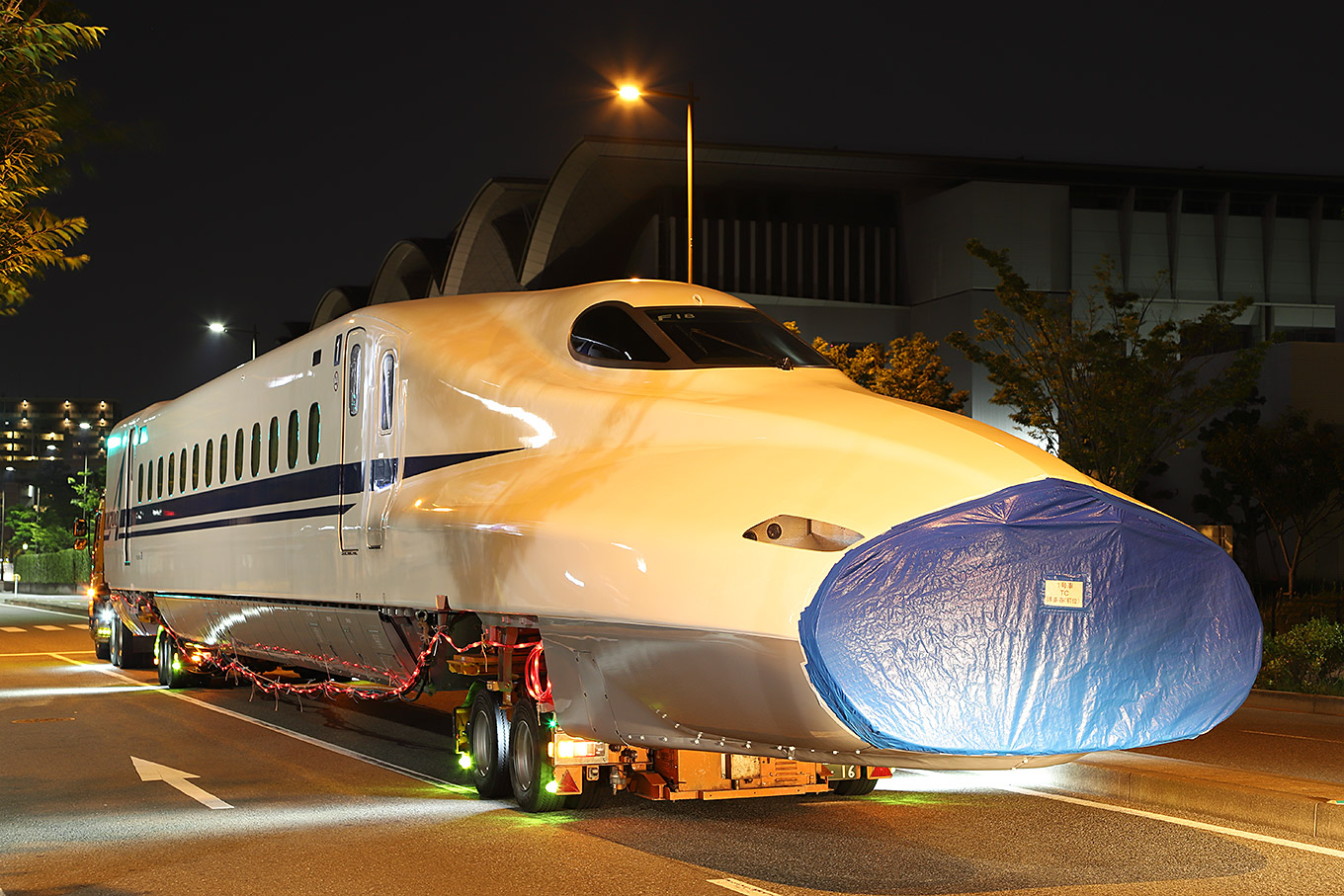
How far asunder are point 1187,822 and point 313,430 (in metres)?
8.02

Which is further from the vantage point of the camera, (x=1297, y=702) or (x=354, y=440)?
(x=1297, y=702)

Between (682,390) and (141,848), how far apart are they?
4.42 meters

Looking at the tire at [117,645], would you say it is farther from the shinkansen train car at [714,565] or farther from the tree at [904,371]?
the tree at [904,371]

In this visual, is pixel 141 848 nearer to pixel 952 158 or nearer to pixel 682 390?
pixel 682 390

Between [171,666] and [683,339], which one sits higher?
[683,339]

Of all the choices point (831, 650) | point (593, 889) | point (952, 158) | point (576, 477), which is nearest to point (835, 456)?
point (831, 650)

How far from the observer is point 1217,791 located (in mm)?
10578

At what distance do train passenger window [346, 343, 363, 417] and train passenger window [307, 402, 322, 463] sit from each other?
2.58 feet

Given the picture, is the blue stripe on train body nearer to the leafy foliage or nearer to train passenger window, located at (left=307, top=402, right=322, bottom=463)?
train passenger window, located at (left=307, top=402, right=322, bottom=463)

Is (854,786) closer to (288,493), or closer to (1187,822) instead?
(1187,822)

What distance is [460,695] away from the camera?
70.2 ft

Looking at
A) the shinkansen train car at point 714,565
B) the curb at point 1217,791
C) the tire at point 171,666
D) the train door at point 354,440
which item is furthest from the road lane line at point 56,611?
the curb at point 1217,791

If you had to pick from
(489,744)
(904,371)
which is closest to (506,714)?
(489,744)

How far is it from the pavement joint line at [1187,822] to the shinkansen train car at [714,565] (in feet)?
5.37
